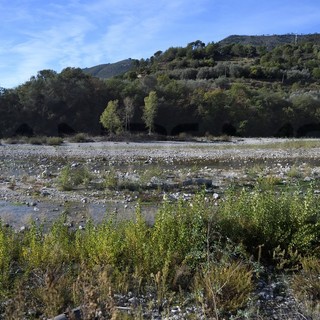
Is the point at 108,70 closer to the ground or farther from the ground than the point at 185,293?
farther from the ground

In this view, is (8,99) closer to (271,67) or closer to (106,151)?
(106,151)

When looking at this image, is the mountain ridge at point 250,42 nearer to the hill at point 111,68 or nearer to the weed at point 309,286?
the hill at point 111,68

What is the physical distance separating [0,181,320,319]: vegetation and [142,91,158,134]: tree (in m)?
34.7

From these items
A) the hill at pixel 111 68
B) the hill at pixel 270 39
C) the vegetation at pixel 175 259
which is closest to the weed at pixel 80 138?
the vegetation at pixel 175 259

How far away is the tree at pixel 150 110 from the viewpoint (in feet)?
136

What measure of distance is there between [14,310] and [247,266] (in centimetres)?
302

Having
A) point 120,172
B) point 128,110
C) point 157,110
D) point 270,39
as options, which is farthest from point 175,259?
point 270,39

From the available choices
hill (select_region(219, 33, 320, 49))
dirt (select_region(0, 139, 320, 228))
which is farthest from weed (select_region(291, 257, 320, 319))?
hill (select_region(219, 33, 320, 49))

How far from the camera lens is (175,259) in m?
5.91

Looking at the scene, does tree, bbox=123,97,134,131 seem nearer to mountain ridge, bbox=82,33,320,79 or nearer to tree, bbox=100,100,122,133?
tree, bbox=100,100,122,133

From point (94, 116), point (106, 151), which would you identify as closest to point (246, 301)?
point (106, 151)

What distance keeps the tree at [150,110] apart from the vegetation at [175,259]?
1366 inches

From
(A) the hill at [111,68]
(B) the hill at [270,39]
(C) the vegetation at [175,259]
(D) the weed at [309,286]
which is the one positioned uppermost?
(B) the hill at [270,39]

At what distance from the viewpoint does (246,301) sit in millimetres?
5039
